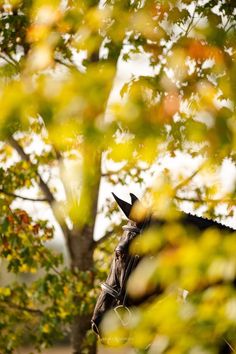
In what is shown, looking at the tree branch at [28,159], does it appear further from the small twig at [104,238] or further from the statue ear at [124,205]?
the statue ear at [124,205]

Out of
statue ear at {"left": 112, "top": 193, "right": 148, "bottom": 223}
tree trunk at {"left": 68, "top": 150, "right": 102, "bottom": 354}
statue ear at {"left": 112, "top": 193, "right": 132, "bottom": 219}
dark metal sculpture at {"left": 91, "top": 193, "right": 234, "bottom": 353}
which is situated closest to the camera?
statue ear at {"left": 112, "top": 193, "right": 148, "bottom": 223}

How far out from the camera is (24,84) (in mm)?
1795

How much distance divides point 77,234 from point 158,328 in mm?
8917

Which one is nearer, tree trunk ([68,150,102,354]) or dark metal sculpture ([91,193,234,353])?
dark metal sculpture ([91,193,234,353])

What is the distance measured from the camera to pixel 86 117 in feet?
6.09

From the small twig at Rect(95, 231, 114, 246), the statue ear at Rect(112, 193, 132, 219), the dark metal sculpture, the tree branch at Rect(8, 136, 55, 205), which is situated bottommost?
the dark metal sculpture

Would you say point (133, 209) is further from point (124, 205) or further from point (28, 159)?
point (28, 159)

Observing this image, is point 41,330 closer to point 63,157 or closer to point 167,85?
point 63,157

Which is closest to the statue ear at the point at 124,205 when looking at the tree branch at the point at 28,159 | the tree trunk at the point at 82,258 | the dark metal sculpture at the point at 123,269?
the dark metal sculpture at the point at 123,269

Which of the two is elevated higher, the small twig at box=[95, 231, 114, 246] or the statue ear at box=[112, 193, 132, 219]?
the small twig at box=[95, 231, 114, 246]

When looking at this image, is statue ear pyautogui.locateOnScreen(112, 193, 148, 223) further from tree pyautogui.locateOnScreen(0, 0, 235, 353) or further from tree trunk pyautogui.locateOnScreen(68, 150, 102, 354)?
tree trunk pyautogui.locateOnScreen(68, 150, 102, 354)

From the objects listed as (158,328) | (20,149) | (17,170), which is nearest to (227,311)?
(158,328)

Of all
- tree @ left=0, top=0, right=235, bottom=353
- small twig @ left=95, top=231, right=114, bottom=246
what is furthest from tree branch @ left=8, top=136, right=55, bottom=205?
small twig @ left=95, top=231, right=114, bottom=246

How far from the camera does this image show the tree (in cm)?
186
